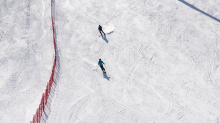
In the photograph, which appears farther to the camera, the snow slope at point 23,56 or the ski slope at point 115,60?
the snow slope at point 23,56

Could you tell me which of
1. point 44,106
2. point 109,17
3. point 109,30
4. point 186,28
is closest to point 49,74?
point 44,106

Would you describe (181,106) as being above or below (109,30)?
below

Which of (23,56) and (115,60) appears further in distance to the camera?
(23,56)

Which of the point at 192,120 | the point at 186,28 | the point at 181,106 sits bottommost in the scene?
the point at 192,120

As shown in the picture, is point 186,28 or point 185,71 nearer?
point 185,71

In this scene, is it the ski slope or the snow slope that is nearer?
the ski slope

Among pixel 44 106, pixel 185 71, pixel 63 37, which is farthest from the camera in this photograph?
pixel 63 37

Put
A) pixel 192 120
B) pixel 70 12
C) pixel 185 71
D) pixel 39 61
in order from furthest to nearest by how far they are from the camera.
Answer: pixel 70 12, pixel 39 61, pixel 185 71, pixel 192 120

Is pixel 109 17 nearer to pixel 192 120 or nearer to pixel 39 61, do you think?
pixel 39 61
